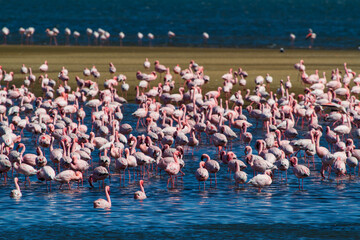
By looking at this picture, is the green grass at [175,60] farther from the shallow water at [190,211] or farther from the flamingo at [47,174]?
the shallow water at [190,211]

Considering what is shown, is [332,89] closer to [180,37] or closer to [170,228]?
[170,228]

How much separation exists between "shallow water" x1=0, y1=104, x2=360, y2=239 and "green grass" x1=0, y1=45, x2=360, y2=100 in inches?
671

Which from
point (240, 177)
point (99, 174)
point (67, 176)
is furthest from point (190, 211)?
point (67, 176)

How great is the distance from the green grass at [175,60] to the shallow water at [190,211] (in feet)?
55.9

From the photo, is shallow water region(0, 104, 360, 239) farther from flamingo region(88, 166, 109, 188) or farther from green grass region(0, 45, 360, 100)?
green grass region(0, 45, 360, 100)

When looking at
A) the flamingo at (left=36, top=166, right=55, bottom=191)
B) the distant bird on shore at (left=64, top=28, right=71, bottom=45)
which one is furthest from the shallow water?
the distant bird on shore at (left=64, top=28, right=71, bottom=45)

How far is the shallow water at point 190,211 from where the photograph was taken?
15336 millimetres

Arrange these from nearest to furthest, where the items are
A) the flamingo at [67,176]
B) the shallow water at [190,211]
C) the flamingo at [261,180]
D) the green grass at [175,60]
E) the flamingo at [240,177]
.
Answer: the shallow water at [190,211], the flamingo at [261,180], the flamingo at [67,176], the flamingo at [240,177], the green grass at [175,60]

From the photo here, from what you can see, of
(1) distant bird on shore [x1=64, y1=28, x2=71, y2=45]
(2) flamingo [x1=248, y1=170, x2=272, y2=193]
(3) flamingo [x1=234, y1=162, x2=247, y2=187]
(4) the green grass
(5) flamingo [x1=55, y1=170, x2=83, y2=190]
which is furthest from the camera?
(1) distant bird on shore [x1=64, y1=28, x2=71, y2=45]

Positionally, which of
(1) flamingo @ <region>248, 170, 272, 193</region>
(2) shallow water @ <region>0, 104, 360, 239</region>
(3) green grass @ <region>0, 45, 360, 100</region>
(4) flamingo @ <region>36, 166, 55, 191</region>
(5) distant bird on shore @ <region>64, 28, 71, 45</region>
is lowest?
(2) shallow water @ <region>0, 104, 360, 239</region>

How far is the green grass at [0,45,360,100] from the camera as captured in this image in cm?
4188

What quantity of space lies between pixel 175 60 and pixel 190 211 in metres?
32.6

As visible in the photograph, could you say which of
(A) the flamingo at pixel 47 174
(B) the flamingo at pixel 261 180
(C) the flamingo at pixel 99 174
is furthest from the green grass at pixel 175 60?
(B) the flamingo at pixel 261 180

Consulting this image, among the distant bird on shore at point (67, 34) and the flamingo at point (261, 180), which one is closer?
the flamingo at point (261, 180)
